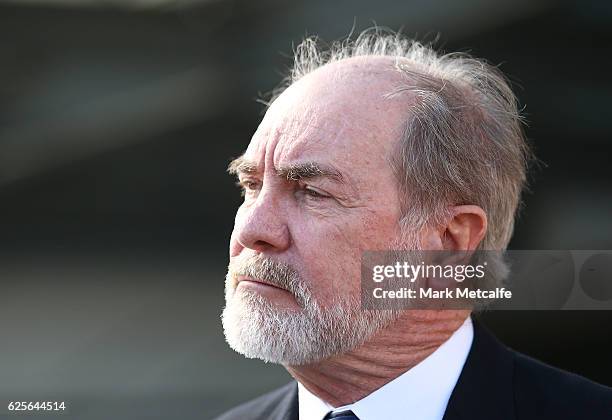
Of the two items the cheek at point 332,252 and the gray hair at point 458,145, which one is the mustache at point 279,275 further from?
the gray hair at point 458,145

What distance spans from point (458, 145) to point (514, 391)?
74 centimetres

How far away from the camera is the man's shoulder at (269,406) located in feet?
8.36

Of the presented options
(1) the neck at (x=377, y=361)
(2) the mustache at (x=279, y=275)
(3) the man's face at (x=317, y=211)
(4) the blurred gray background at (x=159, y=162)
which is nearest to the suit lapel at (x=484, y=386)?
(1) the neck at (x=377, y=361)

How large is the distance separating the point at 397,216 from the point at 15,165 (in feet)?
14.2

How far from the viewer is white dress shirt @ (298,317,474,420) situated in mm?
2230

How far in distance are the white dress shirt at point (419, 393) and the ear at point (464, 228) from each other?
0.30 meters

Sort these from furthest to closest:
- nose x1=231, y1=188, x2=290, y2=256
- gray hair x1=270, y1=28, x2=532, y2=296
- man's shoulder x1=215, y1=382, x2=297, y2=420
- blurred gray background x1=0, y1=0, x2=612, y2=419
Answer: blurred gray background x1=0, y1=0, x2=612, y2=419 < man's shoulder x1=215, y1=382, x2=297, y2=420 < gray hair x1=270, y1=28, x2=532, y2=296 < nose x1=231, y1=188, x2=290, y2=256

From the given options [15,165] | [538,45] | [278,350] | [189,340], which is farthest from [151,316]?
[278,350]

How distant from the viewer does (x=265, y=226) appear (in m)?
2.15

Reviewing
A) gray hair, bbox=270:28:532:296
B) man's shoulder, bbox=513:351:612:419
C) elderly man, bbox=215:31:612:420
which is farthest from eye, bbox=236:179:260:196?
man's shoulder, bbox=513:351:612:419

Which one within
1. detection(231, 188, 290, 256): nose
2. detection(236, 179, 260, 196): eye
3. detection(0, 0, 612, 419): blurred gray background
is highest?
detection(0, 0, 612, 419): blurred gray background

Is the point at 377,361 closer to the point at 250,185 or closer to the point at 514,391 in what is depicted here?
the point at 514,391

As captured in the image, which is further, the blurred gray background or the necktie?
the blurred gray background

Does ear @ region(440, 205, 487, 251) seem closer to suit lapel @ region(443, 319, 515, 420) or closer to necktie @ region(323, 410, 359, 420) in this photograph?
suit lapel @ region(443, 319, 515, 420)
